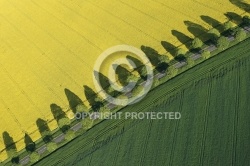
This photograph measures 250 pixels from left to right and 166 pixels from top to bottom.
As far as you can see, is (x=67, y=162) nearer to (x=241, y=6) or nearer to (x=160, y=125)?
(x=160, y=125)

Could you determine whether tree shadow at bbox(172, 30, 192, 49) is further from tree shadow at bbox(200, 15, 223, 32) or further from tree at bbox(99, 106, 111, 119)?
tree at bbox(99, 106, 111, 119)

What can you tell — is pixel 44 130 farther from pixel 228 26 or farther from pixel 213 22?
pixel 228 26

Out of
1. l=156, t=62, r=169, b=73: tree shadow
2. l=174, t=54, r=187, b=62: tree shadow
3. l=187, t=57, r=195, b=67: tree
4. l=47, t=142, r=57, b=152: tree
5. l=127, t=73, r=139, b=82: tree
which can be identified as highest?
l=127, t=73, r=139, b=82: tree

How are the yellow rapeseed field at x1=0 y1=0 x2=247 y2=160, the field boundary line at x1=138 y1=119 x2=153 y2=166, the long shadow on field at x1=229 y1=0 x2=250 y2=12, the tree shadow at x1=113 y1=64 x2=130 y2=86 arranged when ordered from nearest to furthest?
the field boundary line at x1=138 y1=119 x2=153 y2=166
the tree shadow at x1=113 y1=64 x2=130 y2=86
the yellow rapeseed field at x1=0 y1=0 x2=247 y2=160
the long shadow on field at x1=229 y1=0 x2=250 y2=12

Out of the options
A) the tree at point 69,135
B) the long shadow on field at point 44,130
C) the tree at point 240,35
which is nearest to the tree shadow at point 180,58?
the tree at point 240,35

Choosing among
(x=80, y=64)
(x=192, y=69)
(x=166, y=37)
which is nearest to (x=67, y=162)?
(x=80, y=64)

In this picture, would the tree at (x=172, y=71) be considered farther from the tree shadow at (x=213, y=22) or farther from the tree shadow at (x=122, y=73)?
the tree shadow at (x=213, y=22)

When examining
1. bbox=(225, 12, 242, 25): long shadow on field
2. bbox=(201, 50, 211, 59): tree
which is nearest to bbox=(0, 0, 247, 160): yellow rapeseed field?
bbox=(225, 12, 242, 25): long shadow on field

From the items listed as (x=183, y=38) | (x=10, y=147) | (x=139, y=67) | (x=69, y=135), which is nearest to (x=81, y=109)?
(x=69, y=135)
